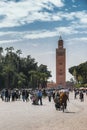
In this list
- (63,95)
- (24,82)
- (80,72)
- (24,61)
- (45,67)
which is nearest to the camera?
(63,95)

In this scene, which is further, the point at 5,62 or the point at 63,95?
the point at 5,62

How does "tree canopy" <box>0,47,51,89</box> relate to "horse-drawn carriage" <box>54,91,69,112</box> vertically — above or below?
above

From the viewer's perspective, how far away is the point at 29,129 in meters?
18.0

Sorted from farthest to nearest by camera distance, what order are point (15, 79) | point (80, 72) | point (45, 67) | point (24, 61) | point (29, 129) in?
1. point (45, 67)
2. point (80, 72)
3. point (24, 61)
4. point (15, 79)
5. point (29, 129)

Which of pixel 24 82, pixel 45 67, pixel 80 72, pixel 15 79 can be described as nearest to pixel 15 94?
pixel 15 79

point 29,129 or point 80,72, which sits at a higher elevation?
point 80,72

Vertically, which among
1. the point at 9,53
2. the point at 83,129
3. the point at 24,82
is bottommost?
the point at 83,129

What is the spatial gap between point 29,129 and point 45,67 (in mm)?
179135

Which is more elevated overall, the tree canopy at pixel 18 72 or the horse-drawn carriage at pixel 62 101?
the tree canopy at pixel 18 72

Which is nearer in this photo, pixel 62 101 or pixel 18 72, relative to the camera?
pixel 62 101

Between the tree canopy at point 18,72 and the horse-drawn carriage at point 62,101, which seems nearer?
the horse-drawn carriage at point 62,101

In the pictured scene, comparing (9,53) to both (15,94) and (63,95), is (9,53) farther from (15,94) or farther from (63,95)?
(63,95)

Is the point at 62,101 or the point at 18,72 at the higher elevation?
the point at 18,72

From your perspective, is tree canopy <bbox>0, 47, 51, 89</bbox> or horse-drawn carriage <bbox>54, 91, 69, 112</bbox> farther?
tree canopy <bbox>0, 47, 51, 89</bbox>
